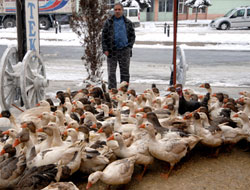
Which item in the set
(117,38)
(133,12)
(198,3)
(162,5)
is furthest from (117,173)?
(162,5)

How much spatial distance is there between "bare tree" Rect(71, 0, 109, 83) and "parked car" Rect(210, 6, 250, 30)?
1841 centimetres

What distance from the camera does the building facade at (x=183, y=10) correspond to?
33.5 meters

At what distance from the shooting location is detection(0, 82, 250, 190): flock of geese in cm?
339

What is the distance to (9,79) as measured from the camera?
17.6 feet

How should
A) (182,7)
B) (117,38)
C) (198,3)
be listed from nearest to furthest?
(117,38), (198,3), (182,7)

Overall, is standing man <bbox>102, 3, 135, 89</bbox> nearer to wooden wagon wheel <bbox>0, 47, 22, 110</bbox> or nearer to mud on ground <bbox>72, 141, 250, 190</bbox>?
wooden wagon wheel <bbox>0, 47, 22, 110</bbox>

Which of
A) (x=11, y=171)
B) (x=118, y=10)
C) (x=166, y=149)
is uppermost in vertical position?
(x=118, y=10)

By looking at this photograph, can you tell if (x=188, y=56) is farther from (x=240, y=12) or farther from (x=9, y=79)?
(x=240, y=12)

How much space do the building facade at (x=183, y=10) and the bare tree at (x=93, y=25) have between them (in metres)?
26.2

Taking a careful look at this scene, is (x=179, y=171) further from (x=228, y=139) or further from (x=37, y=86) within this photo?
(x=37, y=86)

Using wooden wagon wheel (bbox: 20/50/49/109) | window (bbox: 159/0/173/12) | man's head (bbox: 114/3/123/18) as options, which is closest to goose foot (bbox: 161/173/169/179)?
wooden wagon wheel (bbox: 20/50/49/109)

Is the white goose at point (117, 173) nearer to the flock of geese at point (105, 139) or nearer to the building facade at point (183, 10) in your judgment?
the flock of geese at point (105, 139)

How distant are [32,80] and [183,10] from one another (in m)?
32.3

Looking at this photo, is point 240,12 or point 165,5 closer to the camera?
point 240,12
